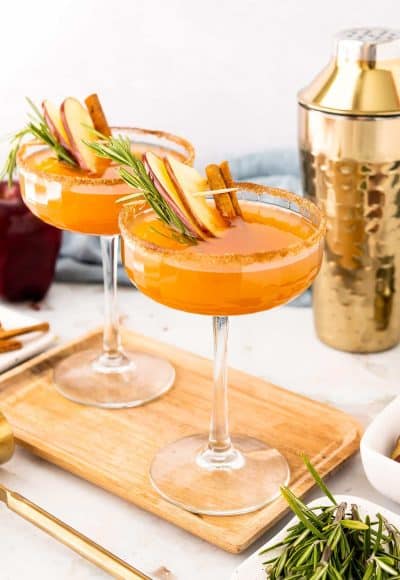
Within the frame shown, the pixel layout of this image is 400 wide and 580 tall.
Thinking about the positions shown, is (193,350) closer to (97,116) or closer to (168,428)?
(168,428)

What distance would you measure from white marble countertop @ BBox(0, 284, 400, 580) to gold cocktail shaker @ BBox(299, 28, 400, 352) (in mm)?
62

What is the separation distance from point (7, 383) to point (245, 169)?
0.91 m

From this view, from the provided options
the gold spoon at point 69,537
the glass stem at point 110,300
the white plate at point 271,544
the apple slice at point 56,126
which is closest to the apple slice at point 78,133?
the apple slice at point 56,126

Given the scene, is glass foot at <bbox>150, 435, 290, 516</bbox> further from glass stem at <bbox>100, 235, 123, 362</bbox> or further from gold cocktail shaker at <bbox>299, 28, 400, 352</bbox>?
gold cocktail shaker at <bbox>299, 28, 400, 352</bbox>

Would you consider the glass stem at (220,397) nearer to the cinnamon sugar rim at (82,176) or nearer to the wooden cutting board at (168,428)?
the wooden cutting board at (168,428)

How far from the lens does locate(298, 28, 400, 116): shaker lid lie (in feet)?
6.05

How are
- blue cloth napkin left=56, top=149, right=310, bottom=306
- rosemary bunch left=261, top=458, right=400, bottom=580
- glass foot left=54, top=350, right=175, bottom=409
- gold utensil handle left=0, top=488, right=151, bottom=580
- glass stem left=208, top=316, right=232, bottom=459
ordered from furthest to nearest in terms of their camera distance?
1. blue cloth napkin left=56, top=149, right=310, bottom=306
2. glass foot left=54, top=350, right=175, bottom=409
3. glass stem left=208, top=316, right=232, bottom=459
4. gold utensil handle left=0, top=488, right=151, bottom=580
5. rosemary bunch left=261, top=458, right=400, bottom=580

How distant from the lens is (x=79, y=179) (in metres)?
1.67

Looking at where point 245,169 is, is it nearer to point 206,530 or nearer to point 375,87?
point 375,87

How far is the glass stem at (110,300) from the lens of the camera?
1.90 m

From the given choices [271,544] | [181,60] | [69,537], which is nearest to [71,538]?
[69,537]

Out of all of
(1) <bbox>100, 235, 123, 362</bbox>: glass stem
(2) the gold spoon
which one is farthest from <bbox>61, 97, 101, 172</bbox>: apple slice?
(2) the gold spoon

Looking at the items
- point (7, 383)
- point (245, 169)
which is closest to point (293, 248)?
point (7, 383)

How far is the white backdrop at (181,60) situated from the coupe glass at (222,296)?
1.12m
